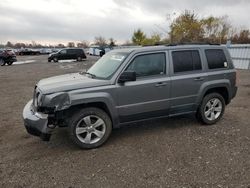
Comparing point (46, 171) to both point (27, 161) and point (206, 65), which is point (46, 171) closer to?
point (27, 161)

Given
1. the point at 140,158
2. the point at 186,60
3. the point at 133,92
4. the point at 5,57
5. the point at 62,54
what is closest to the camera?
the point at 140,158

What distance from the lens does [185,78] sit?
202 inches

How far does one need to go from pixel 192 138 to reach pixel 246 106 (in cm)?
345

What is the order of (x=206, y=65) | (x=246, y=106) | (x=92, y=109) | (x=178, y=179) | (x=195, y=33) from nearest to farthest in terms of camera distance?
(x=178, y=179), (x=92, y=109), (x=206, y=65), (x=246, y=106), (x=195, y=33)

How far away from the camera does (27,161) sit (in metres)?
4.09

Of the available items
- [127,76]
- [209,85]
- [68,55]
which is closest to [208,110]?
[209,85]

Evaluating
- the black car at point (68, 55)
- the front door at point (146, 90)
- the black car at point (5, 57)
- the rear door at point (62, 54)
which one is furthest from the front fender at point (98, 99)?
the rear door at point (62, 54)

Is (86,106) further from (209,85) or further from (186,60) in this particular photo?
(209,85)

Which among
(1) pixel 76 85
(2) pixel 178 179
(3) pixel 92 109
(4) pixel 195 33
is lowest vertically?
(2) pixel 178 179

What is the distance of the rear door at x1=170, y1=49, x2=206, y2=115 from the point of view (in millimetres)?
5066

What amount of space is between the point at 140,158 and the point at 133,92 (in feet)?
4.08

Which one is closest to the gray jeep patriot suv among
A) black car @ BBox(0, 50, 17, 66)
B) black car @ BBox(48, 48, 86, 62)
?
black car @ BBox(0, 50, 17, 66)

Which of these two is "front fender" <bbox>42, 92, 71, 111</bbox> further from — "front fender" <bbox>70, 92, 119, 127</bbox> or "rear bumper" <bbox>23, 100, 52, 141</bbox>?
"rear bumper" <bbox>23, 100, 52, 141</bbox>

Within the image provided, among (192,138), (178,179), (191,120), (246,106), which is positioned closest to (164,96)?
(192,138)
